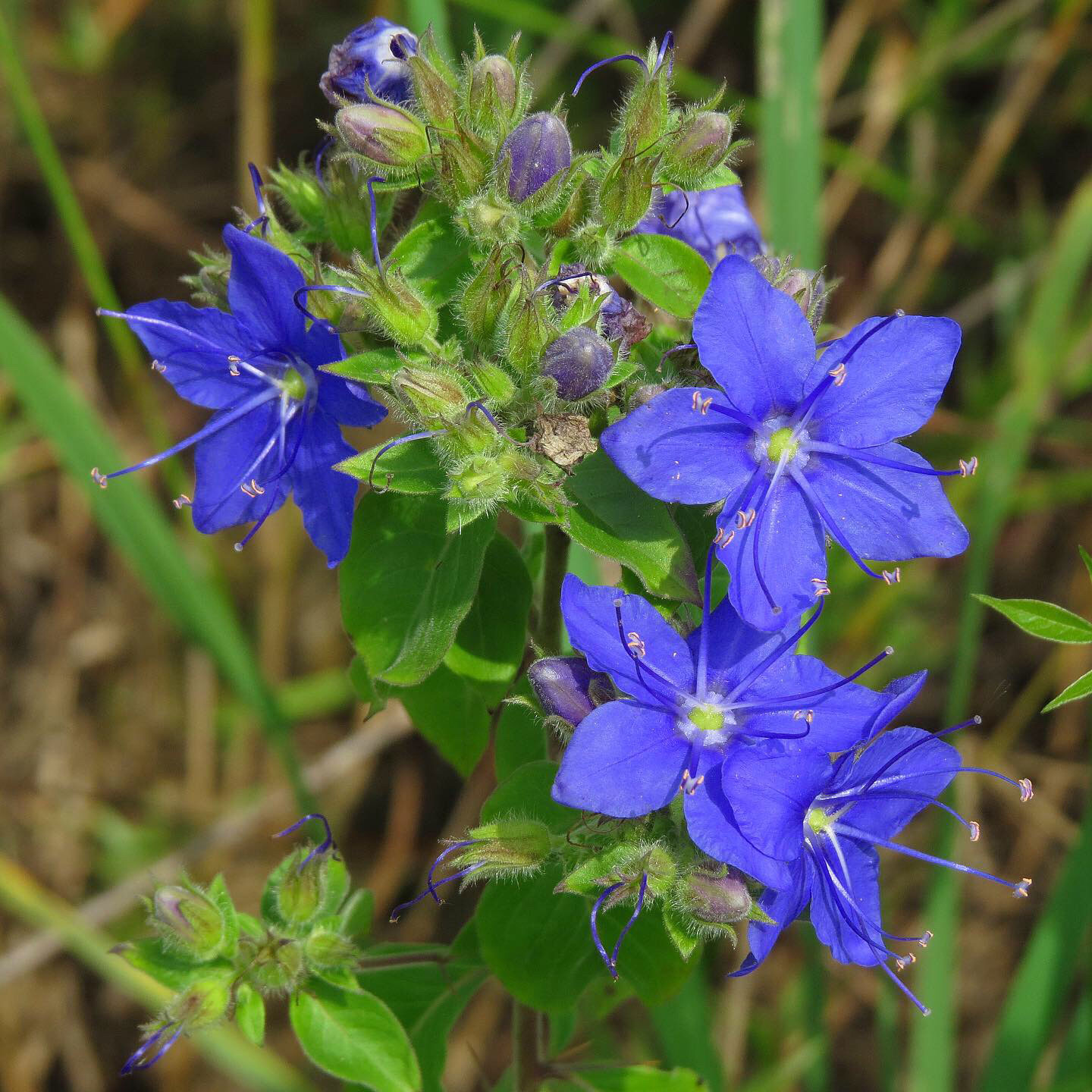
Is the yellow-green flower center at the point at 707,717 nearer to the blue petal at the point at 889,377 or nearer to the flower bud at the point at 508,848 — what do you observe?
the flower bud at the point at 508,848

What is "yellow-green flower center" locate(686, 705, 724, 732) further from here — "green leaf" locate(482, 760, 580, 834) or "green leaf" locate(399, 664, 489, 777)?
"green leaf" locate(399, 664, 489, 777)

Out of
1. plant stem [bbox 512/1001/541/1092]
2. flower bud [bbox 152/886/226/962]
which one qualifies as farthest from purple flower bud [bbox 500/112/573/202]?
plant stem [bbox 512/1001/541/1092]

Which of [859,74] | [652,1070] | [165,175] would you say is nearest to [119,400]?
[165,175]

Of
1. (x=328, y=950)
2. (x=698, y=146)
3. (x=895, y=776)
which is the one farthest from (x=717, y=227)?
(x=328, y=950)

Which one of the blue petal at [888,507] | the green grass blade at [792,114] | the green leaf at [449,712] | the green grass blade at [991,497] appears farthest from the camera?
the green grass blade at [792,114]

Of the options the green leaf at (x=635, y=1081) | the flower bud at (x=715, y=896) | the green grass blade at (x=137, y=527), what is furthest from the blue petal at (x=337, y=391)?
the green grass blade at (x=137, y=527)
